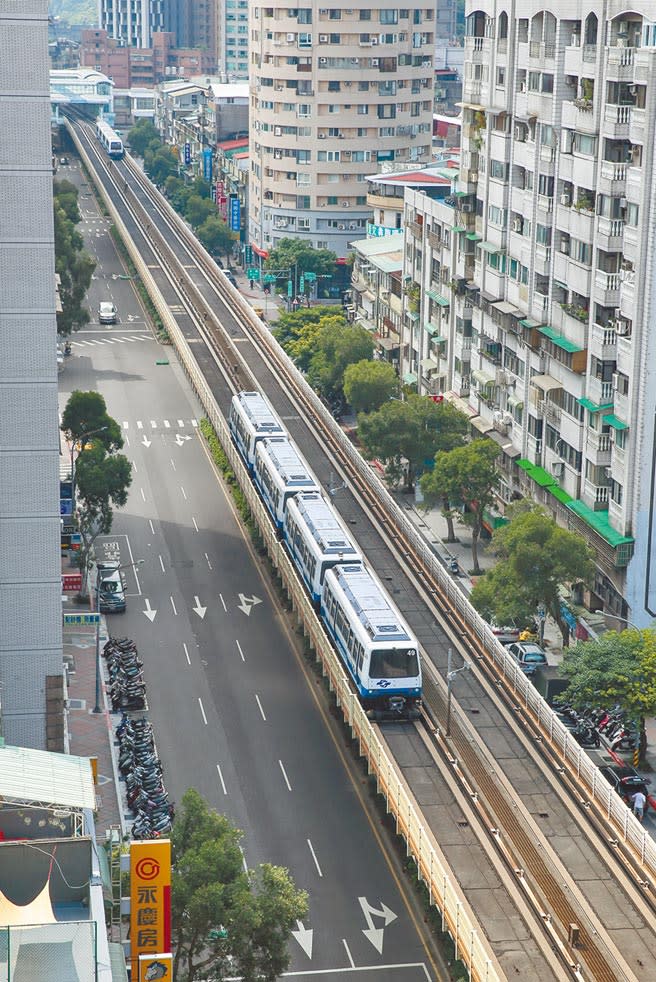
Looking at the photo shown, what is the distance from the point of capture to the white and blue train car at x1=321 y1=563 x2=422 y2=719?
197 feet

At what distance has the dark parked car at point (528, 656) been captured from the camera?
70188 mm

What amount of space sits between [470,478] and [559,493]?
660cm

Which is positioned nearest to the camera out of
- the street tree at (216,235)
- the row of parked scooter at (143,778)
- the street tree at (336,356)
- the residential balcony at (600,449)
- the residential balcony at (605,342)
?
the row of parked scooter at (143,778)

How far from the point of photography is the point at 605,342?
73125 millimetres

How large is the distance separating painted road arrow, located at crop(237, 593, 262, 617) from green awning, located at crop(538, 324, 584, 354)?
20370mm

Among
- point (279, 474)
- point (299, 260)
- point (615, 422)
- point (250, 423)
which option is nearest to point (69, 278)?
point (299, 260)

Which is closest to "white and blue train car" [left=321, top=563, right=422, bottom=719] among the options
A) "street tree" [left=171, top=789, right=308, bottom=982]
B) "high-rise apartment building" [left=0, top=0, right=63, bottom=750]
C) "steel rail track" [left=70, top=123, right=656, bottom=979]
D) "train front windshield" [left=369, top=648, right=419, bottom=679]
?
"train front windshield" [left=369, top=648, right=419, bottom=679]

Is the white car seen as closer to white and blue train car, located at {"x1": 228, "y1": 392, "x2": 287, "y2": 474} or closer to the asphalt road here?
the asphalt road

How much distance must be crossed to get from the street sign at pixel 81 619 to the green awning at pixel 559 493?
78.5 ft

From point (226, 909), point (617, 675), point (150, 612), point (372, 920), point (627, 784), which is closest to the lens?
point (226, 909)

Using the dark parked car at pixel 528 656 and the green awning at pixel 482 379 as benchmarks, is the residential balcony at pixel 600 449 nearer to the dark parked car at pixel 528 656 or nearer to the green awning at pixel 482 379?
the dark parked car at pixel 528 656

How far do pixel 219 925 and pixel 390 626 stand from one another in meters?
20.8

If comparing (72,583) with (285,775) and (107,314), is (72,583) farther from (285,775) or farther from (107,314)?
(107,314)

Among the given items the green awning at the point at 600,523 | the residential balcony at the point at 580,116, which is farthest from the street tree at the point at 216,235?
the green awning at the point at 600,523
